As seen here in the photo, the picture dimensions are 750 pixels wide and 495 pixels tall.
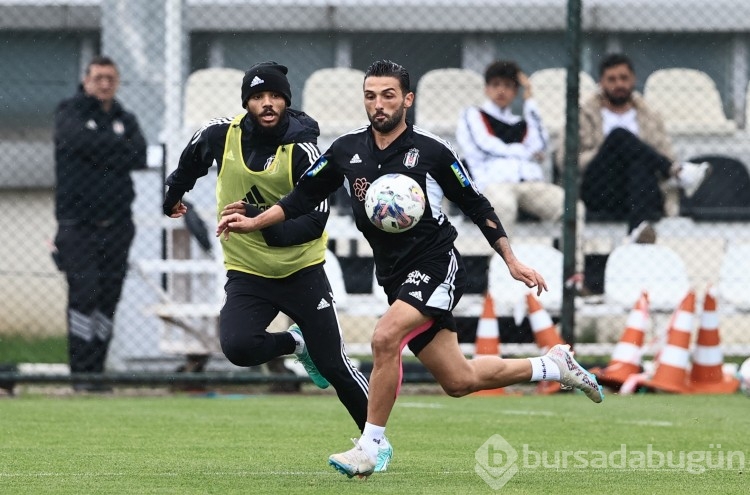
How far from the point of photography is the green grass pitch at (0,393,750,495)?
22.5ft

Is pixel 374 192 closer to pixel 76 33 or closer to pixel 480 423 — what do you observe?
pixel 480 423

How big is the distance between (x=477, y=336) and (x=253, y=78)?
16.9 ft

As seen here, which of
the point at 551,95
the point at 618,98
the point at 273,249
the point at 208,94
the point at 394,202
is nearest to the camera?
the point at 394,202

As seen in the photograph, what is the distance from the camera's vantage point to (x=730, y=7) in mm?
15125

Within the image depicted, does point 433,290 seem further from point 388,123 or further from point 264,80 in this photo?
point 264,80

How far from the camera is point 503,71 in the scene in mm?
12977

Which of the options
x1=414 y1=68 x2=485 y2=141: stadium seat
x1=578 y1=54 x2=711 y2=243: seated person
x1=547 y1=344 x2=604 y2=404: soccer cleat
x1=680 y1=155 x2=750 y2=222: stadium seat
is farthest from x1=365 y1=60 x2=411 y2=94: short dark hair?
x1=680 y1=155 x2=750 y2=222: stadium seat

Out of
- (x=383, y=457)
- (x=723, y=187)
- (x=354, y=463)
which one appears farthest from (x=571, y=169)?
(x=354, y=463)

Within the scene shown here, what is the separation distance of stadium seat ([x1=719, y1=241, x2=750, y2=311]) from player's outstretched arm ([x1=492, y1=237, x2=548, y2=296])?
248 inches

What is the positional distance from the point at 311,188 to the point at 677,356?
221 inches

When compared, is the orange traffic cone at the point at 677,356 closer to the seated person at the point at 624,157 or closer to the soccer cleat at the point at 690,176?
the seated person at the point at 624,157

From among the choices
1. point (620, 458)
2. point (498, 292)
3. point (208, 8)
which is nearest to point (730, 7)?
point (498, 292)

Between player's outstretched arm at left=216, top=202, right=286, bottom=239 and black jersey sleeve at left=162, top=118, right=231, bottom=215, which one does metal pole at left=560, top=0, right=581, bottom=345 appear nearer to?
black jersey sleeve at left=162, top=118, right=231, bottom=215

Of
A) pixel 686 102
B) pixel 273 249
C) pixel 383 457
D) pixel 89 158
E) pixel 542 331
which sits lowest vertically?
pixel 542 331
